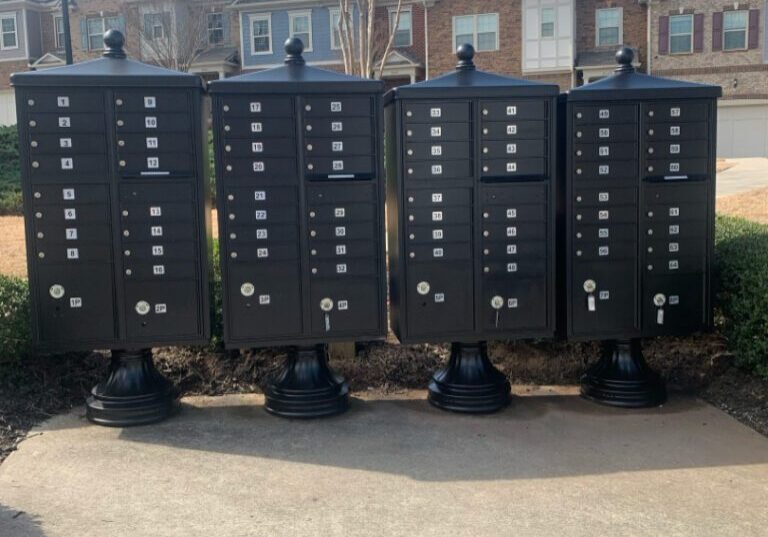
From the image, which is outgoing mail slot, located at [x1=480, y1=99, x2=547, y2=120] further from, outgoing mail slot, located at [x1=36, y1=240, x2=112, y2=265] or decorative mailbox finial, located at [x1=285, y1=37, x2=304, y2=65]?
outgoing mail slot, located at [x1=36, y1=240, x2=112, y2=265]

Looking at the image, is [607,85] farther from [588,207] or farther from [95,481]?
[95,481]

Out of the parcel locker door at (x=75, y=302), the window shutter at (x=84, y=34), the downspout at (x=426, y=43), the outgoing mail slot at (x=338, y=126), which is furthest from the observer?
Answer: the window shutter at (x=84, y=34)

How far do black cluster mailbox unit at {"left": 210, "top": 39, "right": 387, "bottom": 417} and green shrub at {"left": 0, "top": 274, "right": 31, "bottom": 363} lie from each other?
142 centimetres

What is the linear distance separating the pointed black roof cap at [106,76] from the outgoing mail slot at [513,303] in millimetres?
2345

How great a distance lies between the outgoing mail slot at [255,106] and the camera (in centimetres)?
512

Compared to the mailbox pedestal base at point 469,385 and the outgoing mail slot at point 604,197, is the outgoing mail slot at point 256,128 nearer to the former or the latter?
the mailbox pedestal base at point 469,385

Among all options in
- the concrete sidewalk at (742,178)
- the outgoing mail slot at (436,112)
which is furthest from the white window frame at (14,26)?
the outgoing mail slot at (436,112)

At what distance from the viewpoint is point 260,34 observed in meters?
32.3

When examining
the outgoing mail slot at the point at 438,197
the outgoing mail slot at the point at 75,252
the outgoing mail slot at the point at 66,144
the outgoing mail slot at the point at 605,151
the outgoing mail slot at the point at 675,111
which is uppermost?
the outgoing mail slot at the point at 675,111

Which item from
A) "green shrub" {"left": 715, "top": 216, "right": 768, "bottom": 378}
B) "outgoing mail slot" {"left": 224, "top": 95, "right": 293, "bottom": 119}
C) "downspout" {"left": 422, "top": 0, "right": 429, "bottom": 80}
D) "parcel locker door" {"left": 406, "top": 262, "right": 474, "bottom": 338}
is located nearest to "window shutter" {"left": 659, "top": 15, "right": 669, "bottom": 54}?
"downspout" {"left": 422, "top": 0, "right": 429, "bottom": 80}

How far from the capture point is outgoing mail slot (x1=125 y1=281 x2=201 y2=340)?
520 centimetres

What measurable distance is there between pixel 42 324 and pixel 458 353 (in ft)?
8.96

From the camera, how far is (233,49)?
32938 millimetres

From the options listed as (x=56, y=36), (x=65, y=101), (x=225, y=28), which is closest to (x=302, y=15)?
(x=225, y=28)
